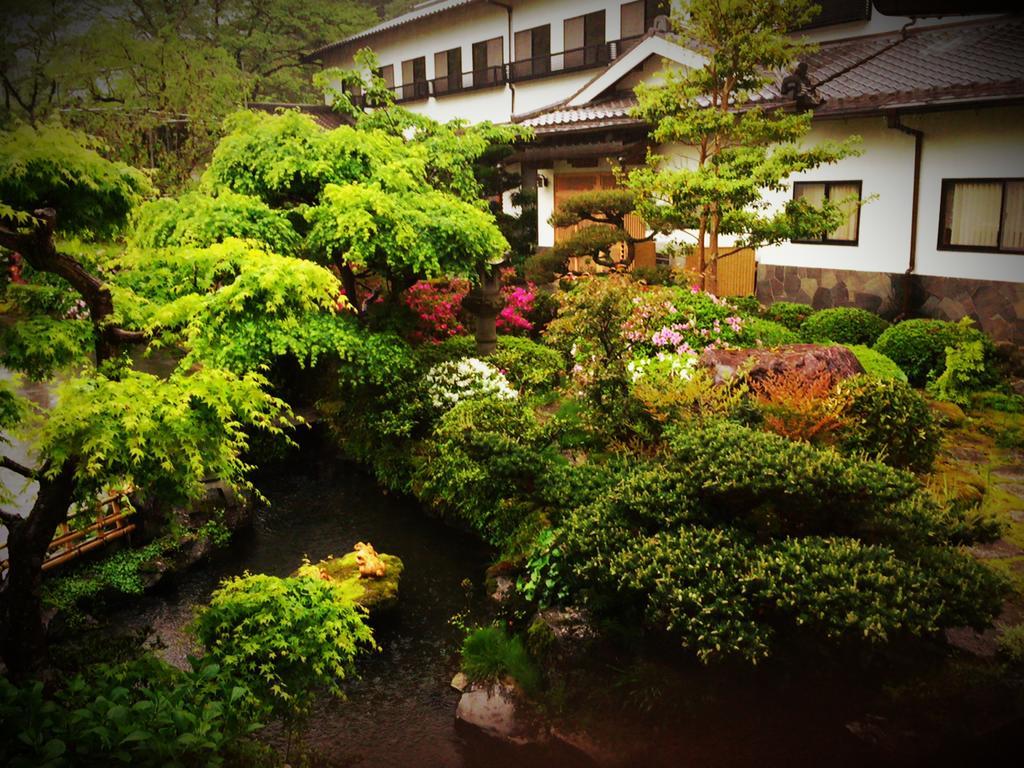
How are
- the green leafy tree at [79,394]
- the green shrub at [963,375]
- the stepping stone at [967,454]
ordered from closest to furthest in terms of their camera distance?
the green leafy tree at [79,394], the stepping stone at [967,454], the green shrub at [963,375]

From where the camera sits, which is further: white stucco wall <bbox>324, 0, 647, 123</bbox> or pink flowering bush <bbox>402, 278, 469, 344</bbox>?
white stucco wall <bbox>324, 0, 647, 123</bbox>

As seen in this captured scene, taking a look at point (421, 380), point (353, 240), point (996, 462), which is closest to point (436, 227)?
point (353, 240)

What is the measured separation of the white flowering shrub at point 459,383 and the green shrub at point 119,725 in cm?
619

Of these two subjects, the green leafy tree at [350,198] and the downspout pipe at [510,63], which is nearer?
the green leafy tree at [350,198]

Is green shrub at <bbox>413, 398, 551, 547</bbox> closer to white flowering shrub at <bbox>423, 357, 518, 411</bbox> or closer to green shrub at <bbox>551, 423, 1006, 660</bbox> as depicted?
white flowering shrub at <bbox>423, 357, 518, 411</bbox>

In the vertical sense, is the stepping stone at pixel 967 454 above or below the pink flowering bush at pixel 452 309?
below

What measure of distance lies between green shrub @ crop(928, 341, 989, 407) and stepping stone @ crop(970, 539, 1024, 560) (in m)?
3.74

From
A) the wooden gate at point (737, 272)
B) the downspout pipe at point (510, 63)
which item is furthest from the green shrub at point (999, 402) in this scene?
the downspout pipe at point (510, 63)

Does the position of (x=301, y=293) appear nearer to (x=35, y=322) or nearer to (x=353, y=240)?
(x=35, y=322)

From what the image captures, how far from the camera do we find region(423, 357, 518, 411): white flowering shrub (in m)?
10.2

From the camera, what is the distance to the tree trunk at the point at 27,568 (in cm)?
473

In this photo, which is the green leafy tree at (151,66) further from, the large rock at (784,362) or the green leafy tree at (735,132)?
the large rock at (784,362)

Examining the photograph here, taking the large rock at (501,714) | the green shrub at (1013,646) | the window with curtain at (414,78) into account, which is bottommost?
the large rock at (501,714)

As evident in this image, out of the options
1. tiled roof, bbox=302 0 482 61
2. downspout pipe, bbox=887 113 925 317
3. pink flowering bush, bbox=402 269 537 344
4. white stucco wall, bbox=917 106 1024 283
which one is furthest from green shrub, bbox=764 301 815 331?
tiled roof, bbox=302 0 482 61
